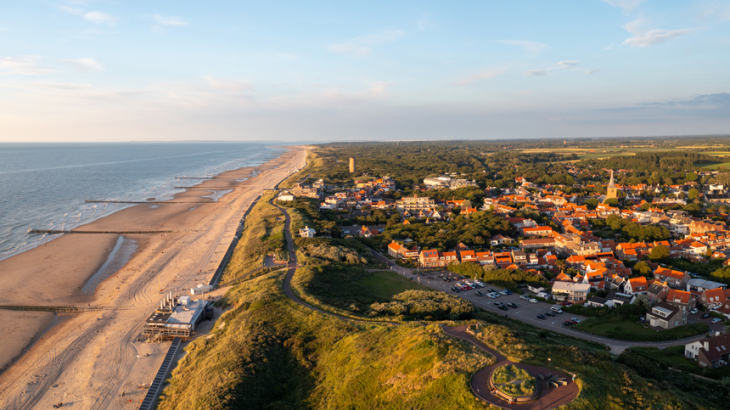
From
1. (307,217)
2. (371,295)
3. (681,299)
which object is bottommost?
(371,295)

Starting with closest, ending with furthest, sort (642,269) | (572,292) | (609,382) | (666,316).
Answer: (609,382)
(666,316)
(572,292)
(642,269)

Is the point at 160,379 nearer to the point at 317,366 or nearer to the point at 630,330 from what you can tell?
the point at 317,366

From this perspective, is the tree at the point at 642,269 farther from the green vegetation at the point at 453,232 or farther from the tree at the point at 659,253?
the green vegetation at the point at 453,232

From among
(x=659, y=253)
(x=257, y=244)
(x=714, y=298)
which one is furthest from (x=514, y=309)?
(x=257, y=244)

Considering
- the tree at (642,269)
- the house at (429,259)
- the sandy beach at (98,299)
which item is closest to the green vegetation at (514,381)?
the sandy beach at (98,299)

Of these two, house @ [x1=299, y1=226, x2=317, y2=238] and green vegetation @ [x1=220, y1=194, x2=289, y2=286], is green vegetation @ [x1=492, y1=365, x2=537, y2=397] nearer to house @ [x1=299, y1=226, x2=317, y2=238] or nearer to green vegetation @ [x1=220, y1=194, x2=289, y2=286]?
green vegetation @ [x1=220, y1=194, x2=289, y2=286]

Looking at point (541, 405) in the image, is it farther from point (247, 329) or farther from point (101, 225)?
point (101, 225)
